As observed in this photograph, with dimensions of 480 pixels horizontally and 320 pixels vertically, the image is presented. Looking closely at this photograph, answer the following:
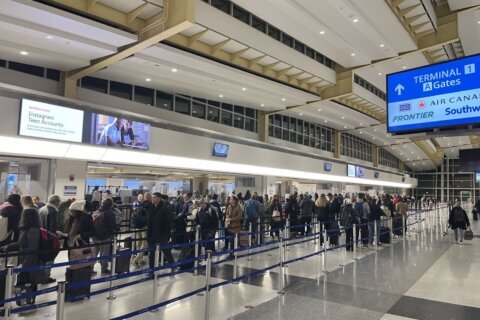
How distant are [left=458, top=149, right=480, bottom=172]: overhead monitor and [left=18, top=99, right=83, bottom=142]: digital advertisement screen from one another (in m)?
13.9

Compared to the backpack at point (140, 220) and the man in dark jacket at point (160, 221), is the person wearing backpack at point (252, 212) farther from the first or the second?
the man in dark jacket at point (160, 221)

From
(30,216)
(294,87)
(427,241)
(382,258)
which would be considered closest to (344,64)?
(294,87)

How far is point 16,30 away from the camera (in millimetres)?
7531

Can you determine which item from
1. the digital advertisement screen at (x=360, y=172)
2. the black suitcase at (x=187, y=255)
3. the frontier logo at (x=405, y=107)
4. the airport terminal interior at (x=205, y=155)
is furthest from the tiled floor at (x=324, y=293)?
the digital advertisement screen at (x=360, y=172)

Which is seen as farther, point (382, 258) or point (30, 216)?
point (382, 258)

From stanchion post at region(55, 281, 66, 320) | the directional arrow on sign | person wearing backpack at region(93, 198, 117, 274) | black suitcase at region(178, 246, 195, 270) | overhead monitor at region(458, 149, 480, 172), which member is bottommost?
black suitcase at region(178, 246, 195, 270)

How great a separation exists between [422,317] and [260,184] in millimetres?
14799

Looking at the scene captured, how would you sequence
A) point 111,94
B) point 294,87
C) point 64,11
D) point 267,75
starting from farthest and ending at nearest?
1. point 294,87
2. point 267,75
3. point 111,94
4. point 64,11

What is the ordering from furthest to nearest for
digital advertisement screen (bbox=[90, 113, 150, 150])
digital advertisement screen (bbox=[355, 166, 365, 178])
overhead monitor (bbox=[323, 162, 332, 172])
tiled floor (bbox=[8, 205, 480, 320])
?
digital advertisement screen (bbox=[355, 166, 365, 178])
overhead monitor (bbox=[323, 162, 332, 172])
digital advertisement screen (bbox=[90, 113, 150, 150])
tiled floor (bbox=[8, 205, 480, 320])

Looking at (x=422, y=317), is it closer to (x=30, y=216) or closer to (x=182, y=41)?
(x=30, y=216)

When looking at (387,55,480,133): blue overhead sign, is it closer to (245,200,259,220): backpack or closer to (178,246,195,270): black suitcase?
(178,246,195,270): black suitcase

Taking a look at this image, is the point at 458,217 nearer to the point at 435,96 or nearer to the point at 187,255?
the point at 435,96

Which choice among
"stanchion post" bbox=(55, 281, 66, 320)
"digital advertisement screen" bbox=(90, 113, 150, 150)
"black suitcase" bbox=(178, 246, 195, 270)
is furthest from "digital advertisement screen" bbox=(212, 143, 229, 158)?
"stanchion post" bbox=(55, 281, 66, 320)

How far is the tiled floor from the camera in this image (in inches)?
194
